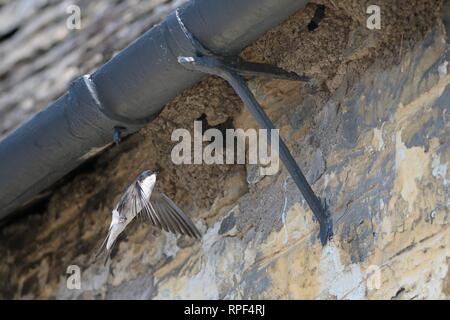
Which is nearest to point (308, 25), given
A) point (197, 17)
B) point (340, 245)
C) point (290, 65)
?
point (290, 65)

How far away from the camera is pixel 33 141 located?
7113 millimetres

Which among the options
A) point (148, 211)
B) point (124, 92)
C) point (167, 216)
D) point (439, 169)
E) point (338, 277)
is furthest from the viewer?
point (148, 211)

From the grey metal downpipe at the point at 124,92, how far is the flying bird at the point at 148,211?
37cm

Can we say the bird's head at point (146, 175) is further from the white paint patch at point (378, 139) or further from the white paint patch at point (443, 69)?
the white paint patch at point (443, 69)

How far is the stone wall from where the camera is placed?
619 centimetres

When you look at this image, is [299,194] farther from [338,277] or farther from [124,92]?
[124,92]

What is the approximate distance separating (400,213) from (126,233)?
2242 millimetres

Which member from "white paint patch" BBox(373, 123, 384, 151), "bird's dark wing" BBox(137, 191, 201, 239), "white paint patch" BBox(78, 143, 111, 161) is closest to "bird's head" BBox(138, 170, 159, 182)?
"bird's dark wing" BBox(137, 191, 201, 239)

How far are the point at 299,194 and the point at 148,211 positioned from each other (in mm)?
1131

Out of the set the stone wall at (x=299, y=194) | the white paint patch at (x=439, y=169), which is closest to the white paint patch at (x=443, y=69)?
the stone wall at (x=299, y=194)

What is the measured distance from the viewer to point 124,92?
22.6 ft

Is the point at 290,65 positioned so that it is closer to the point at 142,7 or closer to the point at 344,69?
the point at 344,69

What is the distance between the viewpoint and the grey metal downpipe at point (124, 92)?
21.2 feet

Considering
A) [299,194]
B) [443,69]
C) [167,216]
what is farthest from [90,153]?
[443,69]
